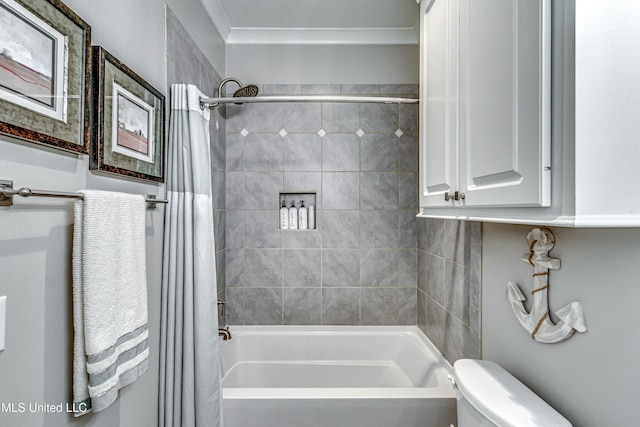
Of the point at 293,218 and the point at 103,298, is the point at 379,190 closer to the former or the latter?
the point at 293,218

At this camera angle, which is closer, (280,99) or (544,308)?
(544,308)

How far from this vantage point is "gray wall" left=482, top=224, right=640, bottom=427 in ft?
2.70

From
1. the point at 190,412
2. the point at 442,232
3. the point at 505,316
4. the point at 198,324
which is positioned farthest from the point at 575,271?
the point at 190,412

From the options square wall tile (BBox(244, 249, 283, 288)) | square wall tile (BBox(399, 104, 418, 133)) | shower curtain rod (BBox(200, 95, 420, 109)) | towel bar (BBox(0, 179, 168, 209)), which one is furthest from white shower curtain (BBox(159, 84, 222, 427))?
square wall tile (BBox(399, 104, 418, 133))

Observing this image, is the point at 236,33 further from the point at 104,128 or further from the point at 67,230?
the point at 67,230

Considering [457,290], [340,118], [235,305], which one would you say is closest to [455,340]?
[457,290]

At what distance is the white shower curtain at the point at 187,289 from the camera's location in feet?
4.74

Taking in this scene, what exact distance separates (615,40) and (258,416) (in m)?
1.80

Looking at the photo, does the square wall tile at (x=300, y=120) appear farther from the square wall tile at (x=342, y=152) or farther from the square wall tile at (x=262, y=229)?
the square wall tile at (x=262, y=229)

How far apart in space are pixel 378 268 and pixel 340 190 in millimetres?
635

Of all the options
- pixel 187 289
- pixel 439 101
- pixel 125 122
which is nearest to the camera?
pixel 125 122

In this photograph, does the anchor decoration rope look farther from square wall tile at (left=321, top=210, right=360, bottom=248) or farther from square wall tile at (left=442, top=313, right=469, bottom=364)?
square wall tile at (left=321, top=210, right=360, bottom=248)

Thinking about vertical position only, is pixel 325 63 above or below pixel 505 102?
above

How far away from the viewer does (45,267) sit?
0.87m
